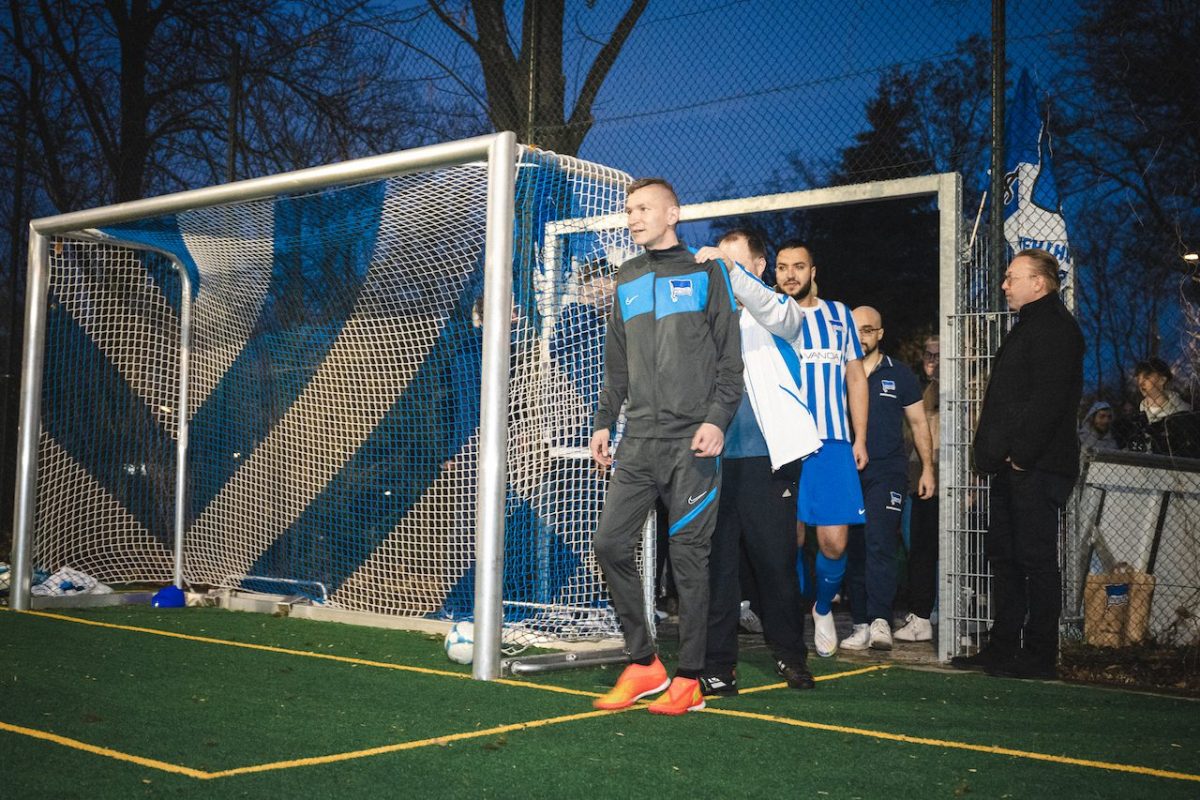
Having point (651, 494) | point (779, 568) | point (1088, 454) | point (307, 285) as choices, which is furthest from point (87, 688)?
point (1088, 454)

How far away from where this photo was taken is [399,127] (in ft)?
41.0

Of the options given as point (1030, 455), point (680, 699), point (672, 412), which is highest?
point (672, 412)

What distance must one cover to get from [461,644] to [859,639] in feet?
7.08

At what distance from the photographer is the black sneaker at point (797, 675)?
5109 millimetres

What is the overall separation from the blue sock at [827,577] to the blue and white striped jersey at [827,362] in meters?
0.61

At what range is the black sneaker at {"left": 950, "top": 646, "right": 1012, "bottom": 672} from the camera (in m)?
5.71

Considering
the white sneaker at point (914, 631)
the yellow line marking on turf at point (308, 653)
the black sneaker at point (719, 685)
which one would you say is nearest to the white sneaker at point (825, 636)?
the white sneaker at point (914, 631)

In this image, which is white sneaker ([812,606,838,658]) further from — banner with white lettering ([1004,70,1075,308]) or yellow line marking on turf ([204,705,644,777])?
banner with white lettering ([1004,70,1075,308])

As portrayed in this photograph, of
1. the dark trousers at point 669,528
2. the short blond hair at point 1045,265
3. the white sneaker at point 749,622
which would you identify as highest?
the short blond hair at point 1045,265

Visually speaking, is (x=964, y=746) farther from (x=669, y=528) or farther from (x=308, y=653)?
(x=308, y=653)

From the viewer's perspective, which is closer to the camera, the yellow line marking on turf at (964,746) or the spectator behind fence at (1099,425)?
the yellow line marking on turf at (964,746)

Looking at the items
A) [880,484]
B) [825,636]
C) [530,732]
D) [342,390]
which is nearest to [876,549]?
[880,484]

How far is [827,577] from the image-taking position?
626 cm

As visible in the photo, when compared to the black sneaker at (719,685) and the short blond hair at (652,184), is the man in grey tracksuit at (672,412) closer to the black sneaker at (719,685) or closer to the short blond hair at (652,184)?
the short blond hair at (652,184)
